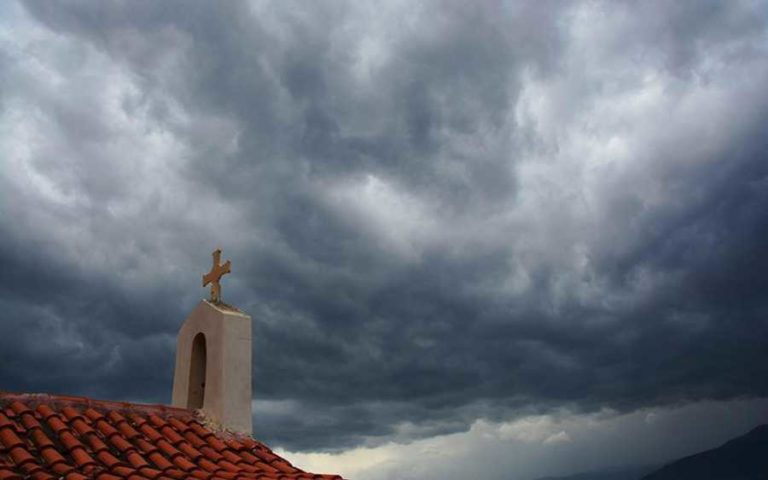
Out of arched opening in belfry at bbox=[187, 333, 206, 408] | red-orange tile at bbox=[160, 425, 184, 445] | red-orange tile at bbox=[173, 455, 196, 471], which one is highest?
arched opening in belfry at bbox=[187, 333, 206, 408]

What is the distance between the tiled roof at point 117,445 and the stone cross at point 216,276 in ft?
8.08

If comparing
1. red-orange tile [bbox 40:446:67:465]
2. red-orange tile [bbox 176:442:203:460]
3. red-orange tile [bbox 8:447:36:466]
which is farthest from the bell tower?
red-orange tile [bbox 8:447:36:466]

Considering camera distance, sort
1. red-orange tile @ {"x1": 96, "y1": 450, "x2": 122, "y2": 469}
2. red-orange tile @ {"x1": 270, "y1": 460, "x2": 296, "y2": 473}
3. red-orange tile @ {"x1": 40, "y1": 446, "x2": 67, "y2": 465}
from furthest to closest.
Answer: red-orange tile @ {"x1": 270, "y1": 460, "x2": 296, "y2": 473}
red-orange tile @ {"x1": 96, "y1": 450, "x2": 122, "y2": 469}
red-orange tile @ {"x1": 40, "y1": 446, "x2": 67, "y2": 465}

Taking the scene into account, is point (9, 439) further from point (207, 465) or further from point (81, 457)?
point (207, 465)

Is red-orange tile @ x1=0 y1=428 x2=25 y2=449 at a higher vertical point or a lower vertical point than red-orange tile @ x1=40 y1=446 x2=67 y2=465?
higher

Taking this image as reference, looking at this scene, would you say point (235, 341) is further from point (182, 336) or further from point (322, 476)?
point (322, 476)

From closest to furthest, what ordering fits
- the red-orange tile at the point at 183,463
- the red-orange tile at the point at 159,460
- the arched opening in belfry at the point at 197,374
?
the red-orange tile at the point at 159,460 → the red-orange tile at the point at 183,463 → the arched opening in belfry at the point at 197,374

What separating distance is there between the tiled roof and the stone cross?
8.08 ft

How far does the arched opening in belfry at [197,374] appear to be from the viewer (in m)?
12.0

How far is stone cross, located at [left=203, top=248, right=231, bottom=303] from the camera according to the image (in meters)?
12.2

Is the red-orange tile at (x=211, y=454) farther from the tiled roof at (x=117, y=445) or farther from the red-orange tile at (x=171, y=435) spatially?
the red-orange tile at (x=171, y=435)

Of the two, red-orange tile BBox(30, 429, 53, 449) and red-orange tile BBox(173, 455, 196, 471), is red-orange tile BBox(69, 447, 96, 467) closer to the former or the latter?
red-orange tile BBox(30, 429, 53, 449)

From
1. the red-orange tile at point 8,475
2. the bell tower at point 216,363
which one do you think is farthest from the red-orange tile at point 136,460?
the bell tower at point 216,363

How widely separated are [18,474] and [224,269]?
595cm
